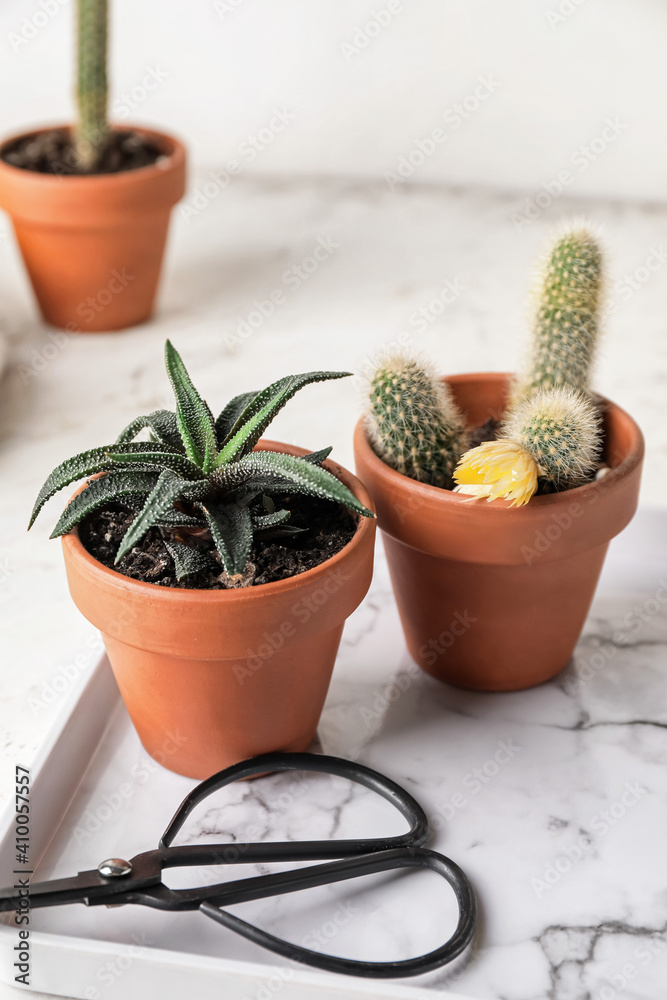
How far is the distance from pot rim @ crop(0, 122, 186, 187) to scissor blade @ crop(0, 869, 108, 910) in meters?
1.10

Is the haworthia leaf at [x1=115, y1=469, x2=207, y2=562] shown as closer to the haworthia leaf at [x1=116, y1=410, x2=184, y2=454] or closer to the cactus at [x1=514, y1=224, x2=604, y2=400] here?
the haworthia leaf at [x1=116, y1=410, x2=184, y2=454]

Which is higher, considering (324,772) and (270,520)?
(270,520)

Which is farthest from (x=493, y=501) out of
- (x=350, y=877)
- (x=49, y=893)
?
(x=49, y=893)

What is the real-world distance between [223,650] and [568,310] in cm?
40

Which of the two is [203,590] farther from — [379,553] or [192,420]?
[379,553]

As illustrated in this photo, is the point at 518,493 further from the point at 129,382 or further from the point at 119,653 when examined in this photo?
the point at 129,382

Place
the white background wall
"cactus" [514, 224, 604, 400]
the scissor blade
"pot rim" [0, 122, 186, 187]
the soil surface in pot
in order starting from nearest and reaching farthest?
the scissor blade, the soil surface in pot, "cactus" [514, 224, 604, 400], "pot rim" [0, 122, 186, 187], the white background wall

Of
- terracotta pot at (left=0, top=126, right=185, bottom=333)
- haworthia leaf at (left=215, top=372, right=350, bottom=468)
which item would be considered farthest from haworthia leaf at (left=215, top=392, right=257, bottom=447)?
terracotta pot at (left=0, top=126, right=185, bottom=333)

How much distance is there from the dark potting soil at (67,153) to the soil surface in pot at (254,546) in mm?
957

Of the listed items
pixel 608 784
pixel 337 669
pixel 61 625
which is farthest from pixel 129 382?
pixel 608 784

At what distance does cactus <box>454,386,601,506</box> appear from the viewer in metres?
0.75

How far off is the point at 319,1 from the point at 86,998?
5.64 feet

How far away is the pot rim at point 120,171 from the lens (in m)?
1.47

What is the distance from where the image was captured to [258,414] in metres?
0.75
